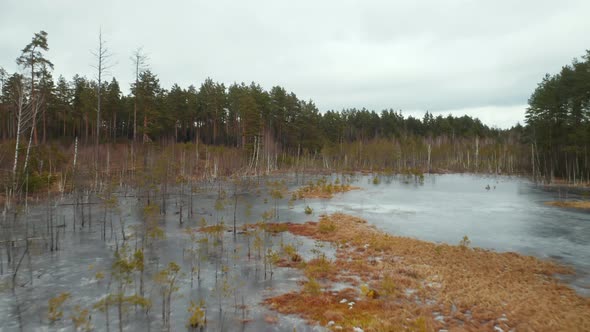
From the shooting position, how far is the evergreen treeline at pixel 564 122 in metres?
40.2

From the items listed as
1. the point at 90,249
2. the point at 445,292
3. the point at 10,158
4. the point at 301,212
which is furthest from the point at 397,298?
the point at 10,158

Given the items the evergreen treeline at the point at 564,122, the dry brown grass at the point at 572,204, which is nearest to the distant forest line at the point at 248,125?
the evergreen treeline at the point at 564,122

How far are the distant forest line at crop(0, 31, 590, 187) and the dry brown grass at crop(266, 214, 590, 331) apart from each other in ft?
74.1

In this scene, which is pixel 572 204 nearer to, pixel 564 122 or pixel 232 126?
pixel 564 122

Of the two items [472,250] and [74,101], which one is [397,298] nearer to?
[472,250]

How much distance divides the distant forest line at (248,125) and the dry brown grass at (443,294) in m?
22.6

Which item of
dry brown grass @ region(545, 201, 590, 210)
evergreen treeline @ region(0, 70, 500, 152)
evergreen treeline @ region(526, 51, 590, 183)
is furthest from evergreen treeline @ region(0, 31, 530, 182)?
dry brown grass @ region(545, 201, 590, 210)

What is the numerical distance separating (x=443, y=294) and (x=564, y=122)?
49.4 m

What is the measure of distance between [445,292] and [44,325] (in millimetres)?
9776

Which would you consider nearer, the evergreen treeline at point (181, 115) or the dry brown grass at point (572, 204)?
the dry brown grass at point (572, 204)

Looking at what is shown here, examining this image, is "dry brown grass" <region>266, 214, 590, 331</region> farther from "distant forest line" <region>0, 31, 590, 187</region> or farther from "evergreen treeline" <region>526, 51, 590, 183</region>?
"evergreen treeline" <region>526, 51, 590, 183</region>

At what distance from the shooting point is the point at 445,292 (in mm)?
9102

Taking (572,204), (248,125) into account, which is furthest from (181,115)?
(572,204)

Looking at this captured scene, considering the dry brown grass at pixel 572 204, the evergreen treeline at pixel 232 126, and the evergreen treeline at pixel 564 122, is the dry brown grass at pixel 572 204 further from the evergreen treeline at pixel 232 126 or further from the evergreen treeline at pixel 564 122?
the evergreen treeline at pixel 232 126
